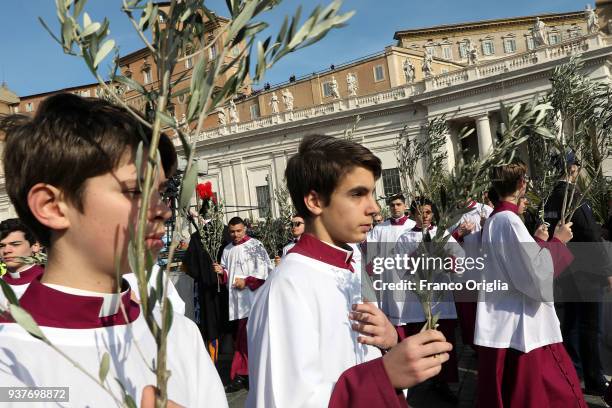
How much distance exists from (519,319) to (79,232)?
3595mm

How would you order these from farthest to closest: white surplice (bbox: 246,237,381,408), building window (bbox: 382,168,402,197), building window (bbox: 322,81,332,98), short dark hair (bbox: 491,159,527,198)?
building window (bbox: 322,81,332,98)
building window (bbox: 382,168,402,197)
short dark hair (bbox: 491,159,527,198)
white surplice (bbox: 246,237,381,408)

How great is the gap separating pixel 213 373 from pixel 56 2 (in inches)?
43.9

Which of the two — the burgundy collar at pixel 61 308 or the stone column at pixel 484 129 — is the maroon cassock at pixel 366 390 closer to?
the burgundy collar at pixel 61 308

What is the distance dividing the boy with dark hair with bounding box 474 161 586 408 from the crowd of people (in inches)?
0.4

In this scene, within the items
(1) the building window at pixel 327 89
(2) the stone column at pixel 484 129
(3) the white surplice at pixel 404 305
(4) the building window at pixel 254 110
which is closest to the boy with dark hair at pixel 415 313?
(3) the white surplice at pixel 404 305

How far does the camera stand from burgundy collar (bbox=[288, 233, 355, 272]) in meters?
2.38

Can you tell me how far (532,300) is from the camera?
4113 mm

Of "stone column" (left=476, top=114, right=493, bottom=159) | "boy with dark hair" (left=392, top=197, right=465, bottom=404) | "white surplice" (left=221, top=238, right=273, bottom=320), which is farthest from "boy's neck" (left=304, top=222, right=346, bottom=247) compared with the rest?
"stone column" (left=476, top=114, right=493, bottom=159)

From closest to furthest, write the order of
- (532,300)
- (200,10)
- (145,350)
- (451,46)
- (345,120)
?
1. (200,10)
2. (145,350)
3. (532,300)
4. (345,120)
5. (451,46)

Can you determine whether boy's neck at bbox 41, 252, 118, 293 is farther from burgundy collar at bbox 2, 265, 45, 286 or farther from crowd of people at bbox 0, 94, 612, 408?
burgundy collar at bbox 2, 265, 45, 286

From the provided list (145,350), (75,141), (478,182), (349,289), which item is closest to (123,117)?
(75,141)

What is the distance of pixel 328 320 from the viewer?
2168mm

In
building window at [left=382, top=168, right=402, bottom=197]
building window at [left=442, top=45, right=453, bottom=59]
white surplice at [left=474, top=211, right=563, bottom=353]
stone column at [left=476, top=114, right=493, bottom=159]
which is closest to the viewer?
white surplice at [left=474, top=211, right=563, bottom=353]

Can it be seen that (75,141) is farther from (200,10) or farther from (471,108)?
(471,108)
